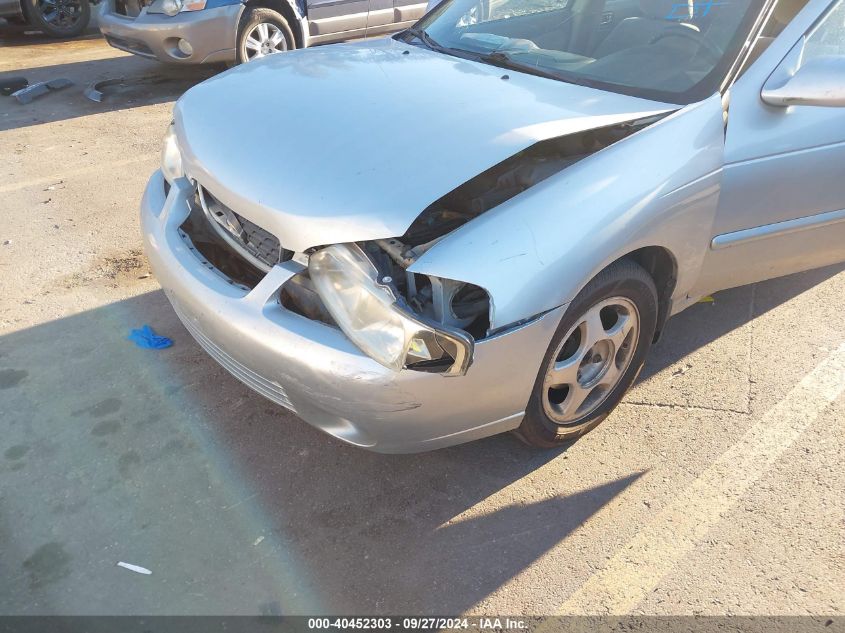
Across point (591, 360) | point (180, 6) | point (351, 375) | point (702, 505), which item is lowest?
point (702, 505)

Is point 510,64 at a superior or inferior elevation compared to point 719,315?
superior

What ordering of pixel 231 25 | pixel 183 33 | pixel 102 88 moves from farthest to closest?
1. pixel 102 88
2. pixel 231 25
3. pixel 183 33

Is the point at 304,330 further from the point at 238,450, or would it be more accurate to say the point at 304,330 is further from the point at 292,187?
the point at 238,450

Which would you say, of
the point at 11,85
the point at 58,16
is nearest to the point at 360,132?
the point at 11,85

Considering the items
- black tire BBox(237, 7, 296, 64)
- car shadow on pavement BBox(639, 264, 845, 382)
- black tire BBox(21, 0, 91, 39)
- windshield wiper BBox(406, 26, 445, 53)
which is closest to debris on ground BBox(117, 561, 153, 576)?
car shadow on pavement BBox(639, 264, 845, 382)

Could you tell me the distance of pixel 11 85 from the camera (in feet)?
22.5

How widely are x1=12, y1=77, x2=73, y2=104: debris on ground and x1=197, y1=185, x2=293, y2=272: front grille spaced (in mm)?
5055

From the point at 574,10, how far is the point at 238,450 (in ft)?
8.13

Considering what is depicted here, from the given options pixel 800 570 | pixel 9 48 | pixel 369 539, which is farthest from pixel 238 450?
pixel 9 48

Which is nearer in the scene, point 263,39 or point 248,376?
point 248,376

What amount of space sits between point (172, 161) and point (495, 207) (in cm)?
143

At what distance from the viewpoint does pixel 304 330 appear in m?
2.12

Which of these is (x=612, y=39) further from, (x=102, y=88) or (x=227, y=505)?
(x=102, y=88)

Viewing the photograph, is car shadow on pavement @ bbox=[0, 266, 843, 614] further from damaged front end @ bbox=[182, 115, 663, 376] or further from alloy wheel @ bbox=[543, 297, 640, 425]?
damaged front end @ bbox=[182, 115, 663, 376]
